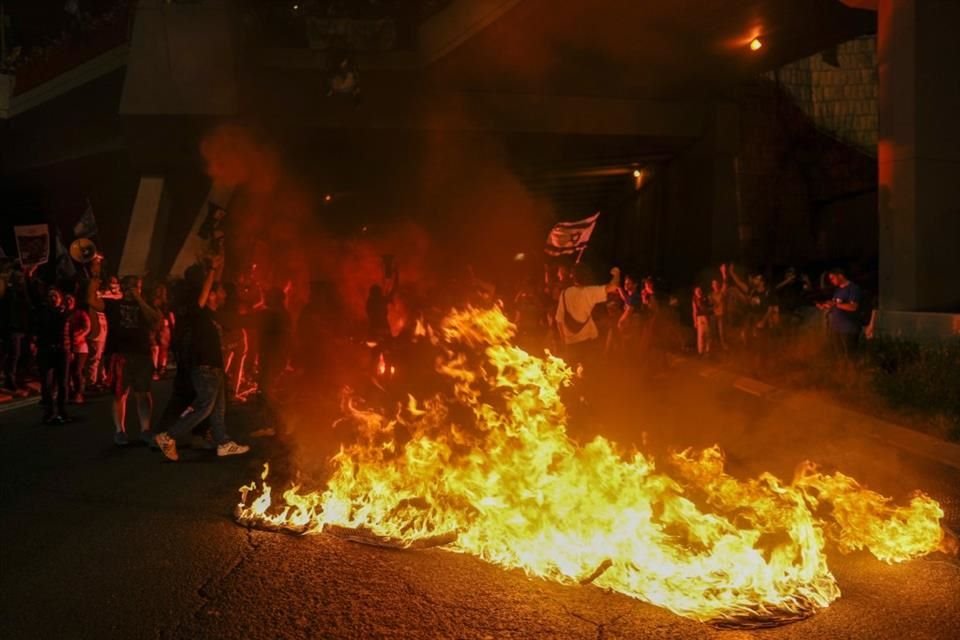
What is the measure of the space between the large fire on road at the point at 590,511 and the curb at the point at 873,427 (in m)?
2.14

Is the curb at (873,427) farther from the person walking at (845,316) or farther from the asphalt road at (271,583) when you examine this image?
the person walking at (845,316)

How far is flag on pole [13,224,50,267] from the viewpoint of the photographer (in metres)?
16.9

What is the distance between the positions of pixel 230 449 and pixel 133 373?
4.40 ft

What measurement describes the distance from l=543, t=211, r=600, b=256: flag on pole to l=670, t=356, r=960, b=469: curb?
6202mm

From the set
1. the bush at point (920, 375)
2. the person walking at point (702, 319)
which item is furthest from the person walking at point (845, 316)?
the person walking at point (702, 319)

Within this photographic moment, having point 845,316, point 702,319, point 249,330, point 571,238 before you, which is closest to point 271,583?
point 249,330

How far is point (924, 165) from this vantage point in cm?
1197

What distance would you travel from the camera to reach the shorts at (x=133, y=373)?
24.1 feet

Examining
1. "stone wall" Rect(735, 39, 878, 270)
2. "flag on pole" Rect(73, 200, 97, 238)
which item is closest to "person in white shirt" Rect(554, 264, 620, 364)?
"stone wall" Rect(735, 39, 878, 270)

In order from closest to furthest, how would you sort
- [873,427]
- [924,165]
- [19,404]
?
[873,427]
[19,404]
[924,165]

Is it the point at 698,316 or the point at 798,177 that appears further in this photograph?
the point at 798,177

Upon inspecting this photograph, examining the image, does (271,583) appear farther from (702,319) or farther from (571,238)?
(571,238)

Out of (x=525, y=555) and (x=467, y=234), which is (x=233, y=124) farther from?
(x=525, y=555)

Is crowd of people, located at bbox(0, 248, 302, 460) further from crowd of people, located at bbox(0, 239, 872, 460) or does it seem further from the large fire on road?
the large fire on road
